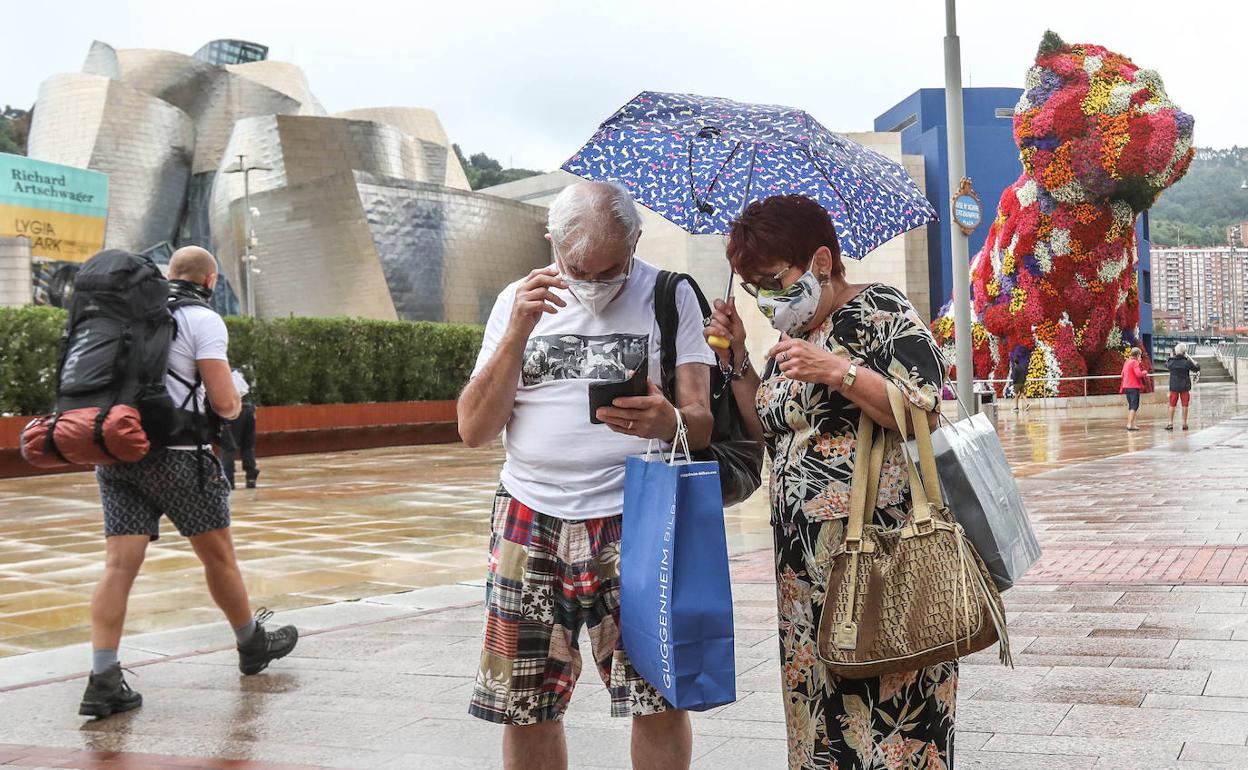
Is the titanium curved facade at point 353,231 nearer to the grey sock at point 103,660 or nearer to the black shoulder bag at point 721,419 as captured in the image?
the grey sock at point 103,660

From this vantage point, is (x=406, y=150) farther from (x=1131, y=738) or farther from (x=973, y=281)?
(x=1131, y=738)

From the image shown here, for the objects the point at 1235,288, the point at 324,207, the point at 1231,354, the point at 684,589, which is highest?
the point at 324,207

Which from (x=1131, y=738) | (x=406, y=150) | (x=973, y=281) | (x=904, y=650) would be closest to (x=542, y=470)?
(x=904, y=650)

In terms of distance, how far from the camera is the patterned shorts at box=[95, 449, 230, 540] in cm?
448

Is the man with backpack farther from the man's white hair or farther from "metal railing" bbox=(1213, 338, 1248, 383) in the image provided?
"metal railing" bbox=(1213, 338, 1248, 383)

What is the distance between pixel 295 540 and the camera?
31.2 feet

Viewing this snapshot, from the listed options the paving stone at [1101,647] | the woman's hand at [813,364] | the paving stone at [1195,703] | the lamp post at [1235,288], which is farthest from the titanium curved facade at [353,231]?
the woman's hand at [813,364]

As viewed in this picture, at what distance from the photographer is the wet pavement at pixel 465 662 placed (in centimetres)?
376

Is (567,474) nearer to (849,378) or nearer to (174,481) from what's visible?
(849,378)

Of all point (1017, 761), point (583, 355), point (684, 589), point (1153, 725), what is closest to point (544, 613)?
point (684, 589)

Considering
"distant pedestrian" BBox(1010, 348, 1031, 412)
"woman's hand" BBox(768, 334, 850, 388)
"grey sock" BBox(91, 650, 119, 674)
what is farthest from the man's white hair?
"distant pedestrian" BBox(1010, 348, 1031, 412)

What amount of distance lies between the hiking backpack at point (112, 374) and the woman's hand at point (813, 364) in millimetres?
2768

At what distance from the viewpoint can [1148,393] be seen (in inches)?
1230

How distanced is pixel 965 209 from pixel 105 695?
11504mm
